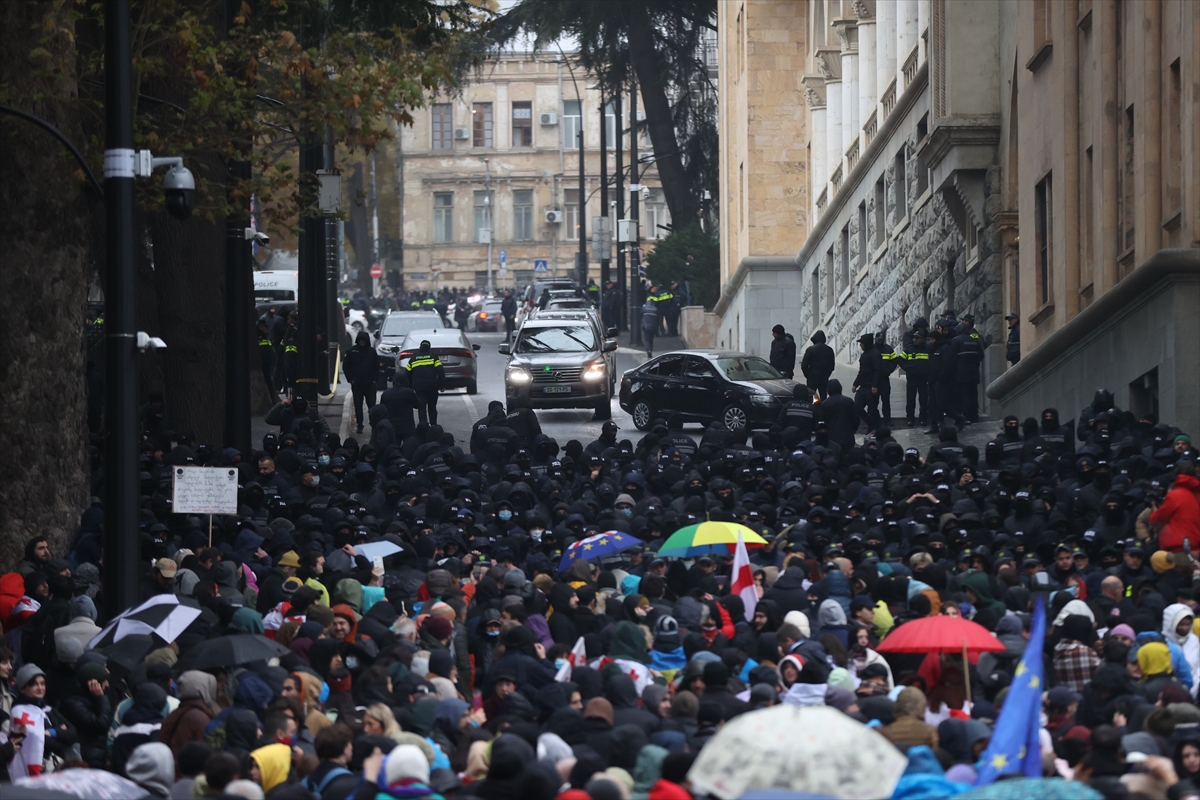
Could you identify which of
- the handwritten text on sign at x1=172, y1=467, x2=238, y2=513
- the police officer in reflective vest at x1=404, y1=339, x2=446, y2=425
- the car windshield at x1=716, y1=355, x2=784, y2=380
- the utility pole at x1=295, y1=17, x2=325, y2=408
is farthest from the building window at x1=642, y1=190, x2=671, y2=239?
the handwritten text on sign at x1=172, y1=467, x2=238, y2=513

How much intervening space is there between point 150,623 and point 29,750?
1184 millimetres

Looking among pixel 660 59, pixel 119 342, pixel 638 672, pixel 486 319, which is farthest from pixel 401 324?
pixel 638 672

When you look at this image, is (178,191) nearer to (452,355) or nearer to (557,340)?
(557,340)

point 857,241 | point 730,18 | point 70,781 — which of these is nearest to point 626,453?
point 70,781

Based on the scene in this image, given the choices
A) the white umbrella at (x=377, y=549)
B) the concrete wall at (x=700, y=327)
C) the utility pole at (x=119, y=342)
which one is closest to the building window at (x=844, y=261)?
the concrete wall at (x=700, y=327)

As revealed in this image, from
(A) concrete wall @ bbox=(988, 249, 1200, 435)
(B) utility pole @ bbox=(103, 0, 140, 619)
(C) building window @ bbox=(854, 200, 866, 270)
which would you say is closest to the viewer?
(B) utility pole @ bbox=(103, 0, 140, 619)

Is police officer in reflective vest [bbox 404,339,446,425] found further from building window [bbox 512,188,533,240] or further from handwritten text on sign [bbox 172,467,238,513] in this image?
building window [bbox 512,188,533,240]

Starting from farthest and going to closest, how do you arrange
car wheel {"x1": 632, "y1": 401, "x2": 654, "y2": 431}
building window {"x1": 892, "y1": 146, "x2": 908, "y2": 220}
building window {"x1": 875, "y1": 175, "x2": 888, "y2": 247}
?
building window {"x1": 875, "y1": 175, "x2": 888, "y2": 247} → building window {"x1": 892, "y1": 146, "x2": 908, "y2": 220} → car wheel {"x1": 632, "y1": 401, "x2": 654, "y2": 431}

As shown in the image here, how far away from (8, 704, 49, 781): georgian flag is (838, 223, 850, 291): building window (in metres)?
33.0

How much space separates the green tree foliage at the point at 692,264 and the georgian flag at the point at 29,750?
45.0 m

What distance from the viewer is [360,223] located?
95562 mm

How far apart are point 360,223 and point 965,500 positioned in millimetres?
80167

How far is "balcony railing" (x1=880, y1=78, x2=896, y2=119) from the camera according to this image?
1491 inches

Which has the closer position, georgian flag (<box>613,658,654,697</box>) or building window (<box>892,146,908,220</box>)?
georgian flag (<box>613,658,654,697</box>)
